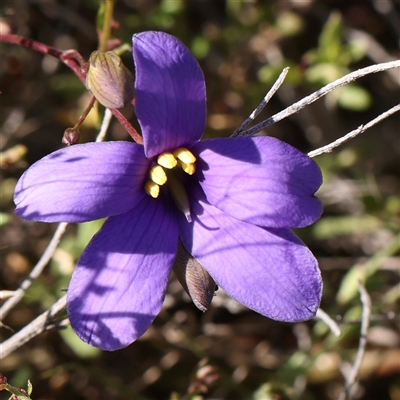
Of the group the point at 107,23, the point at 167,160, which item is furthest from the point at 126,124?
the point at 107,23

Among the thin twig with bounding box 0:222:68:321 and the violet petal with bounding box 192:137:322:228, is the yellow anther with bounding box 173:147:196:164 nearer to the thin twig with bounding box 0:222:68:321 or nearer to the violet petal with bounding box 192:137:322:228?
the violet petal with bounding box 192:137:322:228

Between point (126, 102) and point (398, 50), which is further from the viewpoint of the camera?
point (398, 50)

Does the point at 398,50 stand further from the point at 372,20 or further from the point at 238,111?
the point at 238,111

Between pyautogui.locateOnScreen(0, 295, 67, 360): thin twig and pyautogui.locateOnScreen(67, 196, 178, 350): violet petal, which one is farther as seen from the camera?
pyautogui.locateOnScreen(0, 295, 67, 360): thin twig

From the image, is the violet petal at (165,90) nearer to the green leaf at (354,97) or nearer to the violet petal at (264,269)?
the violet petal at (264,269)

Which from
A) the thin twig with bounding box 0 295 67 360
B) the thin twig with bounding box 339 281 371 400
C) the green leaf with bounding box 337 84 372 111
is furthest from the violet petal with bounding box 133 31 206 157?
the green leaf with bounding box 337 84 372 111

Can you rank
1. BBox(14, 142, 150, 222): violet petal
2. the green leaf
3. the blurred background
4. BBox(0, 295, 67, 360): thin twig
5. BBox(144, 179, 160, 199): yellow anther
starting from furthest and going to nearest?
the green leaf, the blurred background, BBox(0, 295, 67, 360): thin twig, BBox(144, 179, 160, 199): yellow anther, BBox(14, 142, 150, 222): violet petal

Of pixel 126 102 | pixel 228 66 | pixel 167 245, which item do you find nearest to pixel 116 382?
pixel 167 245
